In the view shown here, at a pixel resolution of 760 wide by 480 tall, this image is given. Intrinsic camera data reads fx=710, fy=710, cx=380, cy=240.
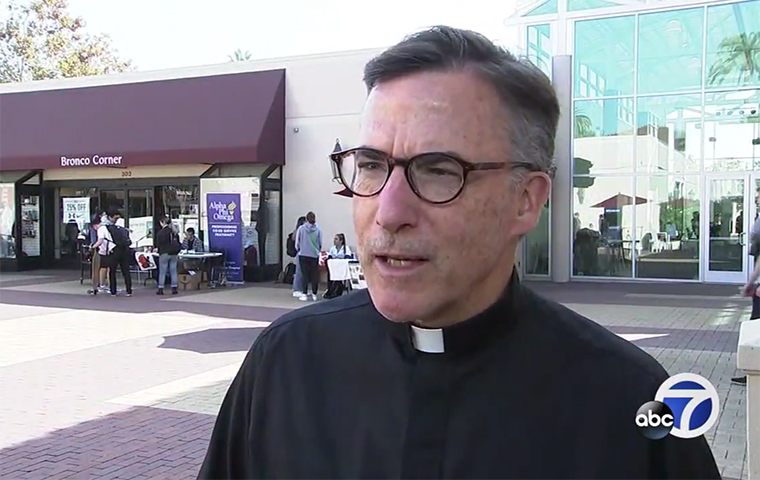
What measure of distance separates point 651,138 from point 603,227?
2457 mm

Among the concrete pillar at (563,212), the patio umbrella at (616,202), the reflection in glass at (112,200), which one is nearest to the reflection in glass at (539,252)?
the concrete pillar at (563,212)

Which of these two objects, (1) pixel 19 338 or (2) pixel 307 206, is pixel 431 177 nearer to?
(1) pixel 19 338

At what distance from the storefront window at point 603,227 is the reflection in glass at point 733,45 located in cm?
324

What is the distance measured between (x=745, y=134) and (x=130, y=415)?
51.1ft

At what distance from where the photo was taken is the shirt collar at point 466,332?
4.61ft

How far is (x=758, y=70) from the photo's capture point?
54.3ft

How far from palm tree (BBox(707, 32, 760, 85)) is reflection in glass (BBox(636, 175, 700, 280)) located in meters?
2.49

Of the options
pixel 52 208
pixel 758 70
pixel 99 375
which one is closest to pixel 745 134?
pixel 758 70

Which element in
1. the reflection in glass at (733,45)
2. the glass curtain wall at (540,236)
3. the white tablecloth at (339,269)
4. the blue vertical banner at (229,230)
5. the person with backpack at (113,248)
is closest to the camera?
the white tablecloth at (339,269)

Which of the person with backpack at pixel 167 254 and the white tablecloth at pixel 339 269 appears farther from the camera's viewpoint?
the person with backpack at pixel 167 254

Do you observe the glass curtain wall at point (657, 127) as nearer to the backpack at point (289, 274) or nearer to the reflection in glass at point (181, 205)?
the backpack at point (289, 274)

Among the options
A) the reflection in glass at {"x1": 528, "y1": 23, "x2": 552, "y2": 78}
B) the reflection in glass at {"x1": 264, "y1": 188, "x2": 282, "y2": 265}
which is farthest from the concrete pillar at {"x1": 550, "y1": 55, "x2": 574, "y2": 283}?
the reflection in glass at {"x1": 264, "y1": 188, "x2": 282, "y2": 265}

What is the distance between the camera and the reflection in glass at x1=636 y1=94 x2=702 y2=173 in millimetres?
17156

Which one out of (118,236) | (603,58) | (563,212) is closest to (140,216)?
(118,236)
